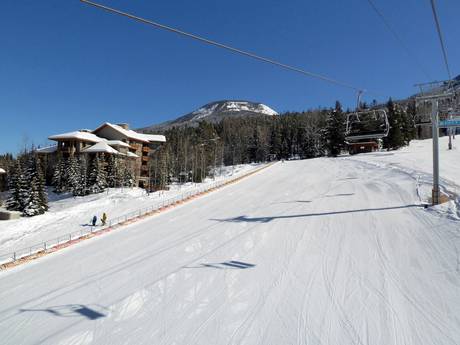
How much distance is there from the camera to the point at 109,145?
53812 millimetres

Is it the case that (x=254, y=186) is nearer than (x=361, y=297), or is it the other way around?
(x=361, y=297)

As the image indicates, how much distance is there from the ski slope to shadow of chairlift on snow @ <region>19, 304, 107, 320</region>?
5 cm

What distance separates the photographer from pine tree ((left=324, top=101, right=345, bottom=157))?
63125 mm

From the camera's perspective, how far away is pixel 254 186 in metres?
31.2

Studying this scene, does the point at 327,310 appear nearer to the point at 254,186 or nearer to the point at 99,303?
the point at 99,303

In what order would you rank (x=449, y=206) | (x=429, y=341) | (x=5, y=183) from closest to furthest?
1. (x=429, y=341)
2. (x=449, y=206)
3. (x=5, y=183)

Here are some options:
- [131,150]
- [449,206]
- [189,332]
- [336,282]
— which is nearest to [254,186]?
[449,206]

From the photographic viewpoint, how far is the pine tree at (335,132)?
207 ft

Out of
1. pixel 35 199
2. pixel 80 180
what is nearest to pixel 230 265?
pixel 35 199

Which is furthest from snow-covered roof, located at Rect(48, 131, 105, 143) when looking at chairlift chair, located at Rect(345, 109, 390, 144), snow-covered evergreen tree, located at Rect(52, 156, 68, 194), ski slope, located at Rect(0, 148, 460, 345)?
chairlift chair, located at Rect(345, 109, 390, 144)

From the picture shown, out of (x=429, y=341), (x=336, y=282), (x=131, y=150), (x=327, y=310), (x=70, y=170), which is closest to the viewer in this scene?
(x=429, y=341)

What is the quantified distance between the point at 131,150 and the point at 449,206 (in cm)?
5552

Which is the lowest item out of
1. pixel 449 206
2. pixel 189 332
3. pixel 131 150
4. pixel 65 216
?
pixel 65 216

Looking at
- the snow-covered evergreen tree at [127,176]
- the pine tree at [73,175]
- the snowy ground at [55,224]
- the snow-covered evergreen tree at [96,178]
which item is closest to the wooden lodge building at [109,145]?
the snow-covered evergreen tree at [127,176]
